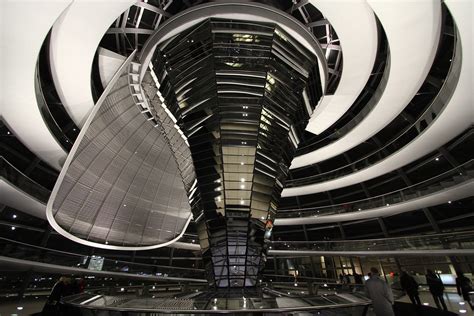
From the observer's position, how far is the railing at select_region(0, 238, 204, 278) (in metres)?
15.0

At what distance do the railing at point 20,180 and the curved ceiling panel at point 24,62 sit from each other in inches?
89.9

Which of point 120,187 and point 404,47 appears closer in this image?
point 404,47

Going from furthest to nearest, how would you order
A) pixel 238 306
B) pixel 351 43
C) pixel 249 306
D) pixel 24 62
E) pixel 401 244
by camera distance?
pixel 401 244 < pixel 351 43 < pixel 24 62 < pixel 238 306 < pixel 249 306

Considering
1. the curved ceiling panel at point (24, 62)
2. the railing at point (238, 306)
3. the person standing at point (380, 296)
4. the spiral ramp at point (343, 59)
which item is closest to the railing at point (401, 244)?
the spiral ramp at point (343, 59)

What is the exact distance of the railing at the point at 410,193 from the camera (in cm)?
1805

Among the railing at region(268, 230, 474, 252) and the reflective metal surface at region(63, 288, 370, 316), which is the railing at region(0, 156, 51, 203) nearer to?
the reflective metal surface at region(63, 288, 370, 316)

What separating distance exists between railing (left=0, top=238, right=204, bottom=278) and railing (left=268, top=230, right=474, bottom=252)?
35.1ft

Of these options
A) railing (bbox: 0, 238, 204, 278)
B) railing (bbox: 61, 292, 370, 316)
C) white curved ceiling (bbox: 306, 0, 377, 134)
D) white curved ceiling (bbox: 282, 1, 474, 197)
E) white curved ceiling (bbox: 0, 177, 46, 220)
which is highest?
white curved ceiling (bbox: 306, 0, 377, 134)

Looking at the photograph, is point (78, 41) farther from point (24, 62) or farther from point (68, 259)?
point (68, 259)

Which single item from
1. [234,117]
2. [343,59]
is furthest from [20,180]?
[343,59]

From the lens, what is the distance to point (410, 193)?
22953 millimetres

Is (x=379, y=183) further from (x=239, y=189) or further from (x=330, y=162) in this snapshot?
(x=239, y=189)

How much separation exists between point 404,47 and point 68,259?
23.5 metres

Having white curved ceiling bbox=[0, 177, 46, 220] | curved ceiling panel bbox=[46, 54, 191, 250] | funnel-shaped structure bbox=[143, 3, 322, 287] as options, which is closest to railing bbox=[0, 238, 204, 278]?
curved ceiling panel bbox=[46, 54, 191, 250]
